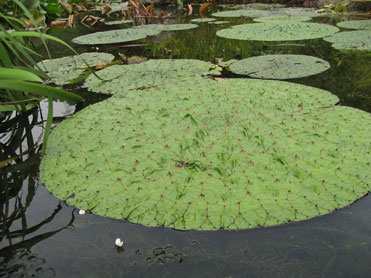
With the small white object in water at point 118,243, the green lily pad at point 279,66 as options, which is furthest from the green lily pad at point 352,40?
the small white object in water at point 118,243

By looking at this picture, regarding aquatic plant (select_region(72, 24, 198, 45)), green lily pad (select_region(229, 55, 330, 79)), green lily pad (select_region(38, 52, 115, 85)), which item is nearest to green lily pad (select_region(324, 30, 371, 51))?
green lily pad (select_region(229, 55, 330, 79))

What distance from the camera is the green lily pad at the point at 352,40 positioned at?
10.2 feet

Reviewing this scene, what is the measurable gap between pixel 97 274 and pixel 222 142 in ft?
2.66

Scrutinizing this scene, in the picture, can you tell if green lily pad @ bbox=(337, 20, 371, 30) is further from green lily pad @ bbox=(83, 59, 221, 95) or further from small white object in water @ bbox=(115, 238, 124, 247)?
small white object in water @ bbox=(115, 238, 124, 247)

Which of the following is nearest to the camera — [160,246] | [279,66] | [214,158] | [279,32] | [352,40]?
[160,246]

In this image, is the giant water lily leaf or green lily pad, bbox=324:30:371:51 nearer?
green lily pad, bbox=324:30:371:51

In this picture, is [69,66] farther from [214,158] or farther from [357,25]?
[357,25]

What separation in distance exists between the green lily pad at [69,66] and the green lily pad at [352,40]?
237 centimetres

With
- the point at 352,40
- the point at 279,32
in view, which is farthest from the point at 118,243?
the point at 279,32

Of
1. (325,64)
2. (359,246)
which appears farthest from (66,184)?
(325,64)

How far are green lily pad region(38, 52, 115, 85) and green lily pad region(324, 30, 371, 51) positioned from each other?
2369 millimetres

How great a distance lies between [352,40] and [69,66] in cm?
296

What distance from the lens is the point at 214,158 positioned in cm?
137

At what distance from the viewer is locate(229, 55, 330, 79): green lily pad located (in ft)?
7.87
